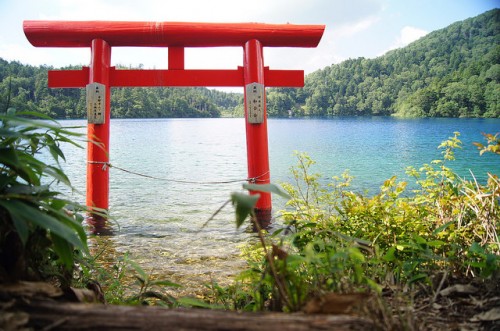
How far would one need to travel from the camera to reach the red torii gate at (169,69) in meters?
5.31

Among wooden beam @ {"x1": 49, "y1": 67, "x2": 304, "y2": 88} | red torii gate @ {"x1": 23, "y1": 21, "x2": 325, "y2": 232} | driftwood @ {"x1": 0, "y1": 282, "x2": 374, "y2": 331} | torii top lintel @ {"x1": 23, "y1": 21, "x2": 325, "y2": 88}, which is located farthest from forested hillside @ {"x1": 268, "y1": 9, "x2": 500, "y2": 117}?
driftwood @ {"x1": 0, "y1": 282, "x2": 374, "y2": 331}

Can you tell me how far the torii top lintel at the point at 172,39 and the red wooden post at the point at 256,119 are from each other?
7.3 inches

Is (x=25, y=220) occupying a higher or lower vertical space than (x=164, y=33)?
lower

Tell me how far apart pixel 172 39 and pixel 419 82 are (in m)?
57.2

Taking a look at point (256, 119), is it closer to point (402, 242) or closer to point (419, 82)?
point (402, 242)

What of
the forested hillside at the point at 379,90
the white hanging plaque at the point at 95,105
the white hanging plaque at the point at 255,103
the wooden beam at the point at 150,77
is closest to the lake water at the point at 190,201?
the white hanging plaque at the point at 255,103

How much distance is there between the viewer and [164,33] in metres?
5.40

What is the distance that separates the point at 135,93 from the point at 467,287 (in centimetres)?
5705

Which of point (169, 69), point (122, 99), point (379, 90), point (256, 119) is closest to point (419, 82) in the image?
point (379, 90)

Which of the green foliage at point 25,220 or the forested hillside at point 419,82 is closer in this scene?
the green foliage at point 25,220

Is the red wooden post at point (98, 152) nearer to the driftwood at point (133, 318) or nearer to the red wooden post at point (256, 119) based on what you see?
the red wooden post at point (256, 119)

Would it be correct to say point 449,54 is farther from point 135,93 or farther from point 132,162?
point 132,162

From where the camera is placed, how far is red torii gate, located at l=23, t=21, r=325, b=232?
17.4 ft

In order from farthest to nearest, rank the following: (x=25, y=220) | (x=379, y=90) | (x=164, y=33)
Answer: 1. (x=379, y=90)
2. (x=164, y=33)
3. (x=25, y=220)
